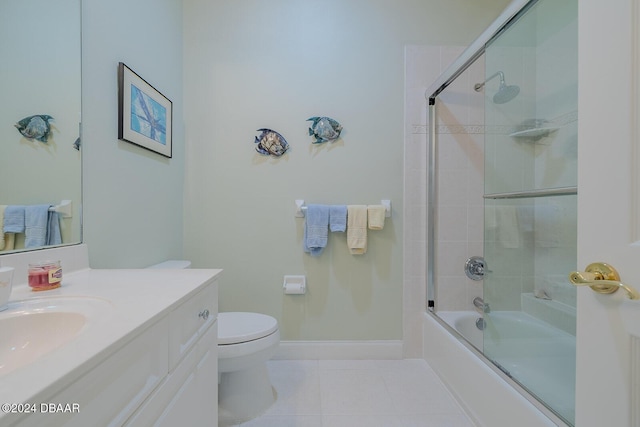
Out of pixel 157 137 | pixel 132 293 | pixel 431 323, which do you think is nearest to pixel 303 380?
pixel 431 323

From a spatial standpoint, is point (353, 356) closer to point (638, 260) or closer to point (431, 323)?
point (431, 323)

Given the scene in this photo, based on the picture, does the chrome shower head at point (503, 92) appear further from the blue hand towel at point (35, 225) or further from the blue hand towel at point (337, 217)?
the blue hand towel at point (35, 225)

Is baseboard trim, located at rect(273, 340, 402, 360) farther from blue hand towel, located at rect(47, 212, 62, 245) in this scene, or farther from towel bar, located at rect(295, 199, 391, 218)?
blue hand towel, located at rect(47, 212, 62, 245)

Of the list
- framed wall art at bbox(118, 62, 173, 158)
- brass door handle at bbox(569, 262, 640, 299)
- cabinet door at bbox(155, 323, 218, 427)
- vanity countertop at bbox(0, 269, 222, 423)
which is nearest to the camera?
vanity countertop at bbox(0, 269, 222, 423)

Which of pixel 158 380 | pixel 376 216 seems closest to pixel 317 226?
pixel 376 216

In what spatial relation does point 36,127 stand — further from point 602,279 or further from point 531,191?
point 531,191

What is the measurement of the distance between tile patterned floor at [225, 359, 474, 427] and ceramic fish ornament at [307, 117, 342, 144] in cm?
152

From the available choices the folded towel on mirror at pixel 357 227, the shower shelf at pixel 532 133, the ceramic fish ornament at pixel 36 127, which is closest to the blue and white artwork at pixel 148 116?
the ceramic fish ornament at pixel 36 127

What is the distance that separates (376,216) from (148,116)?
1.43 metres

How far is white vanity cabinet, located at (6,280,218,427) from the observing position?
402 mm

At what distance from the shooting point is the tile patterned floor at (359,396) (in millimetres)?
1271

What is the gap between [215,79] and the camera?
1774 millimetres

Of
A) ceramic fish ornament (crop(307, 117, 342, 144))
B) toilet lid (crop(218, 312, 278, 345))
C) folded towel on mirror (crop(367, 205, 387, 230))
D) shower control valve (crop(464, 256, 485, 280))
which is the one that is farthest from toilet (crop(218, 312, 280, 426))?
shower control valve (crop(464, 256, 485, 280))

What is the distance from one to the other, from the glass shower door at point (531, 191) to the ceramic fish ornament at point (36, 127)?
6.14ft
